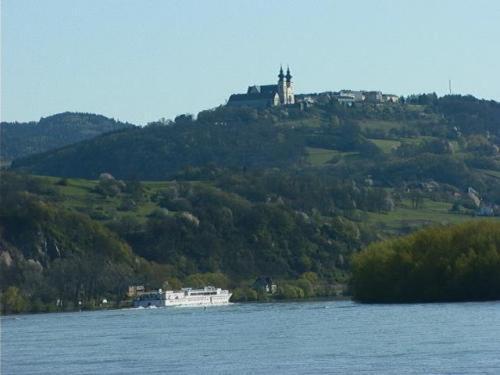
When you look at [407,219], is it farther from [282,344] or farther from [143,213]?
[282,344]

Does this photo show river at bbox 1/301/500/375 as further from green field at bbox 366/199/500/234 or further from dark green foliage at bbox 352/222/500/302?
green field at bbox 366/199/500/234

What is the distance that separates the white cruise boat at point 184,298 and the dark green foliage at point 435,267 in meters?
40.2

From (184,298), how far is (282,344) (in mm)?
78066

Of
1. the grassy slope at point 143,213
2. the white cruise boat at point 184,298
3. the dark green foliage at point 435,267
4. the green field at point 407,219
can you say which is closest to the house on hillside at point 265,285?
the white cruise boat at point 184,298

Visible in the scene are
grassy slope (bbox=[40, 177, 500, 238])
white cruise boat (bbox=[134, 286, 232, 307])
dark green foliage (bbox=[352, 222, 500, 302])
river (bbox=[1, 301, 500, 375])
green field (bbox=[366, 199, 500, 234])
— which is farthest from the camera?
green field (bbox=[366, 199, 500, 234])

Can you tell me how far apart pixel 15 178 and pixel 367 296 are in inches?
3681

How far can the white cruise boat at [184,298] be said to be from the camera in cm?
14500

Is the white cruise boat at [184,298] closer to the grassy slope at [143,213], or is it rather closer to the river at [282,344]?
the grassy slope at [143,213]

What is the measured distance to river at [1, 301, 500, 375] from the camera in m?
59.3

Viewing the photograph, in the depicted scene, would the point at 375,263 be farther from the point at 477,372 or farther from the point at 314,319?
the point at 477,372

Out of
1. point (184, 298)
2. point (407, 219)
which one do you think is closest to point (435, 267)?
point (184, 298)

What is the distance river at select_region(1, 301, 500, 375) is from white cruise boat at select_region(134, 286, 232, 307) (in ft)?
147

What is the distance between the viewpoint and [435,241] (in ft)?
333

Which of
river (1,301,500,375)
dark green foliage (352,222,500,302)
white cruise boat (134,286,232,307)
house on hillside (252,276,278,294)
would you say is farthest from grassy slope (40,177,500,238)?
river (1,301,500,375)
